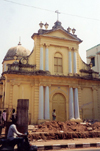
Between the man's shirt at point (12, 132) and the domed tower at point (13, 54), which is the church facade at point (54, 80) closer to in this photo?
the domed tower at point (13, 54)

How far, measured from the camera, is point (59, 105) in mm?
18141

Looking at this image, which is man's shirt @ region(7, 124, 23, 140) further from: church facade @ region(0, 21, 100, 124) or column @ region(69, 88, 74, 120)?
column @ region(69, 88, 74, 120)

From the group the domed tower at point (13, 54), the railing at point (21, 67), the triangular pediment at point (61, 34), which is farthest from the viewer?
the domed tower at point (13, 54)

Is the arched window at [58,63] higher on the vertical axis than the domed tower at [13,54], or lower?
lower

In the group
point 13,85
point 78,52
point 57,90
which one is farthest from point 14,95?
point 78,52

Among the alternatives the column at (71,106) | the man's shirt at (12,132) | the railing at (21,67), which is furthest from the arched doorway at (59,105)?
the man's shirt at (12,132)

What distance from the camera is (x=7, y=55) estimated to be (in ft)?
85.7

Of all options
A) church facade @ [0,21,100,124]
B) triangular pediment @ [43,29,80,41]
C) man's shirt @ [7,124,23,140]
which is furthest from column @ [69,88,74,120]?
man's shirt @ [7,124,23,140]

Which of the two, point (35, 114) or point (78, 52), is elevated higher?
point (78, 52)

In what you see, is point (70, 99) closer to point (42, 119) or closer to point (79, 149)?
point (42, 119)

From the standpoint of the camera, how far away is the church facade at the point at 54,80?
1684cm

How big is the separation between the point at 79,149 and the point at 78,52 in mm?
13146

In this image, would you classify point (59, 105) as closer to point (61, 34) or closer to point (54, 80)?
point (54, 80)

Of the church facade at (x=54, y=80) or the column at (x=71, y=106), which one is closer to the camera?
the church facade at (x=54, y=80)
